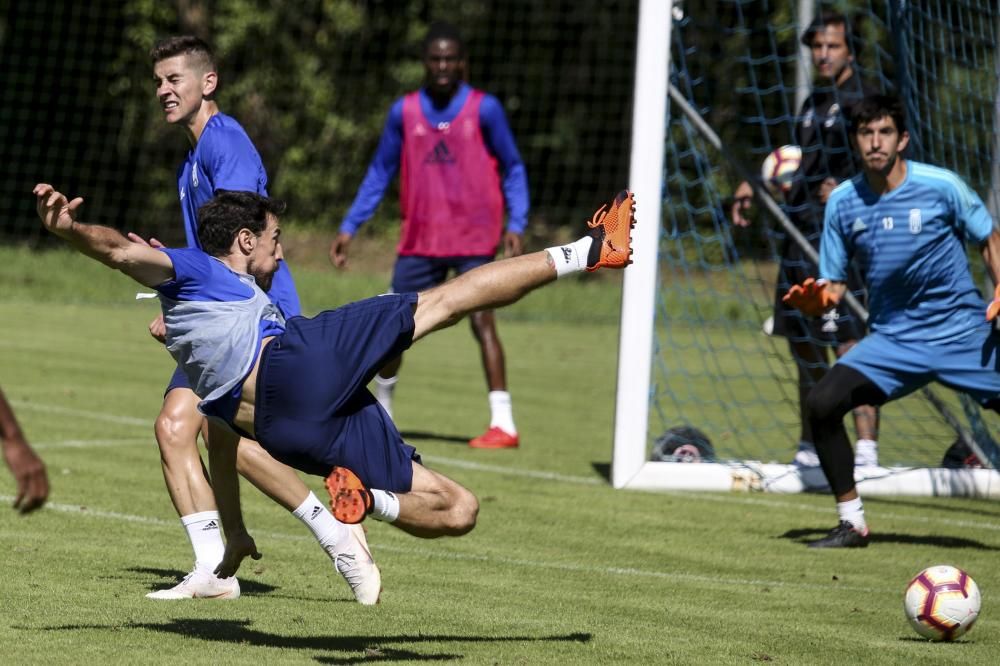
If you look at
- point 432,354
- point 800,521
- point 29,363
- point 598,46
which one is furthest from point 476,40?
point 800,521

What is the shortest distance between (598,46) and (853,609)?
21100mm

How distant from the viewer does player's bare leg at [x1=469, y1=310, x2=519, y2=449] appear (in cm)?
1090

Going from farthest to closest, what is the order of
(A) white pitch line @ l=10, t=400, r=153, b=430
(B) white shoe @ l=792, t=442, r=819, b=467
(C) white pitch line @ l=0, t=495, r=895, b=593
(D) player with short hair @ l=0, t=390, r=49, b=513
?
1. (A) white pitch line @ l=10, t=400, r=153, b=430
2. (B) white shoe @ l=792, t=442, r=819, b=467
3. (C) white pitch line @ l=0, t=495, r=895, b=593
4. (D) player with short hair @ l=0, t=390, r=49, b=513

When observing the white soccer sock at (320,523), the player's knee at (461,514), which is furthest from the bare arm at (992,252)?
the white soccer sock at (320,523)

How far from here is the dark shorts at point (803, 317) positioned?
1045 cm

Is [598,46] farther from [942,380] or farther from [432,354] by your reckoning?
[942,380]

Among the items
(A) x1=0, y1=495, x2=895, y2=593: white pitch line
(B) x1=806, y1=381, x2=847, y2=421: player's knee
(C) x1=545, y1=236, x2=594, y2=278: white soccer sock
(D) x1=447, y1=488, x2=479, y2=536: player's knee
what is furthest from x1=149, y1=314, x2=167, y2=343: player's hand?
(B) x1=806, y1=381, x2=847, y2=421: player's knee

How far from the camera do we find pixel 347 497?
16.5 ft

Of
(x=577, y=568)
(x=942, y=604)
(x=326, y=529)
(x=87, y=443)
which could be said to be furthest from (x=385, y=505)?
(x=87, y=443)

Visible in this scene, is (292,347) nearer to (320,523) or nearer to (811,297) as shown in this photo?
(320,523)

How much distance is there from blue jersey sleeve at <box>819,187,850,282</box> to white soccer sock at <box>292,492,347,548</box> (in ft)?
11.2

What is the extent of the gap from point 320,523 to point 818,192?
5767 millimetres

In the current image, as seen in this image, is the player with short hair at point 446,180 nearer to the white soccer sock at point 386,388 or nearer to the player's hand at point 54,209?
the white soccer sock at point 386,388

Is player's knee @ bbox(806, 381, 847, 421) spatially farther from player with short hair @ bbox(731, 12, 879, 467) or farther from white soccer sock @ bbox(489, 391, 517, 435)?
white soccer sock @ bbox(489, 391, 517, 435)
